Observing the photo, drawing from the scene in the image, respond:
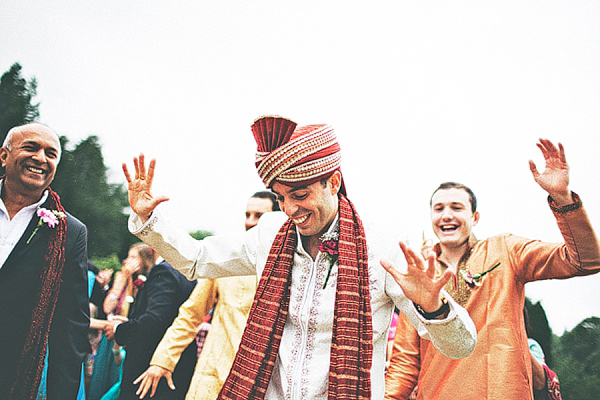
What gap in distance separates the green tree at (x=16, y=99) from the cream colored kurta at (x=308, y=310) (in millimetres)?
6740

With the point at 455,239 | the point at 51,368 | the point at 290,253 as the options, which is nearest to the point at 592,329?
the point at 455,239

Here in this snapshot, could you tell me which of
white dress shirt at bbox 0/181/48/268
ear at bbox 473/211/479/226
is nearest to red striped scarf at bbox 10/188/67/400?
white dress shirt at bbox 0/181/48/268

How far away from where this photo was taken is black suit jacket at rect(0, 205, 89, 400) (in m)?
3.09

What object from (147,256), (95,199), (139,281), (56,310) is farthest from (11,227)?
(95,199)

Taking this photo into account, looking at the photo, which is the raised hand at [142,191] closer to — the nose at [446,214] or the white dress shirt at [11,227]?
the white dress shirt at [11,227]

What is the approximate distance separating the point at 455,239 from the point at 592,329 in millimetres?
2883

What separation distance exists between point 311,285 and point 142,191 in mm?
960

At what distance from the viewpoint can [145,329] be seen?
157 inches

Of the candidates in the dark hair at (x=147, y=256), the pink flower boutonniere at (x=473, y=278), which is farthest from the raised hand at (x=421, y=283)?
the dark hair at (x=147, y=256)

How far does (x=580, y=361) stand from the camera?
4992 millimetres

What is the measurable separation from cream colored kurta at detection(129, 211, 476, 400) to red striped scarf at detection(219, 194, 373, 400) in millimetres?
72

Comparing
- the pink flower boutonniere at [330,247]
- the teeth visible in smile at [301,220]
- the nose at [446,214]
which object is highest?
the nose at [446,214]

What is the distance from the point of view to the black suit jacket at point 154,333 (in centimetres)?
399

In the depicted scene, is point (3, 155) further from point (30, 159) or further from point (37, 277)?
point (37, 277)
